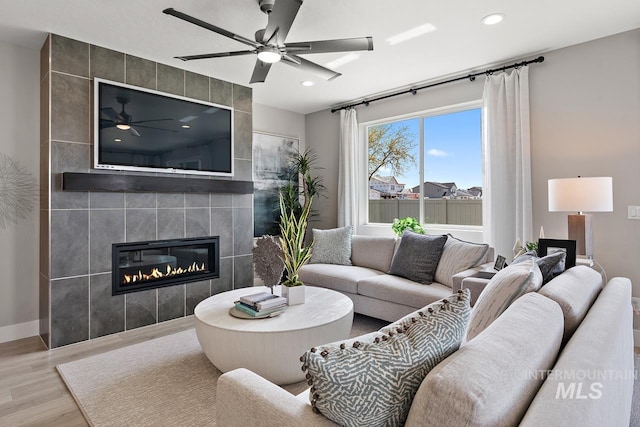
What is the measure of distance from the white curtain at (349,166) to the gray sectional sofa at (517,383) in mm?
3792

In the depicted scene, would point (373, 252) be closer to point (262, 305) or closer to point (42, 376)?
point (262, 305)

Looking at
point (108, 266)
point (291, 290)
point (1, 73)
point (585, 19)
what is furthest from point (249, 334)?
point (585, 19)

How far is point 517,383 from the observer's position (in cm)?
82

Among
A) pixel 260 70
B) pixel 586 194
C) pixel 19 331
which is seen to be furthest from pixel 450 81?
pixel 19 331

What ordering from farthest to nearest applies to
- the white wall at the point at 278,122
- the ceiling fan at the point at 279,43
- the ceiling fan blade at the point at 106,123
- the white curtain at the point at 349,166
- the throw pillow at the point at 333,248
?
1. the white wall at the point at 278,122
2. the white curtain at the point at 349,166
3. the throw pillow at the point at 333,248
4. the ceiling fan blade at the point at 106,123
5. the ceiling fan at the point at 279,43

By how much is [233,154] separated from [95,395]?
279cm

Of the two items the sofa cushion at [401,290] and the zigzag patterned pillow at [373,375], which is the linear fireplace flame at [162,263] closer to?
the sofa cushion at [401,290]

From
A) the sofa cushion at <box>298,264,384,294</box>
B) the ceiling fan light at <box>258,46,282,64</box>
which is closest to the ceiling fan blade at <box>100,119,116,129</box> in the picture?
the ceiling fan light at <box>258,46,282,64</box>

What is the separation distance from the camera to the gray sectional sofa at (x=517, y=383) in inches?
28.6

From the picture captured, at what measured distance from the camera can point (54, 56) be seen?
3029 mm

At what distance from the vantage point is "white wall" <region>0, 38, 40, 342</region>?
3.15 meters

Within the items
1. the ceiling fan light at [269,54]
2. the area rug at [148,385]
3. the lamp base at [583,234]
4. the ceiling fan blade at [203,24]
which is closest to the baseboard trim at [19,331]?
the area rug at [148,385]

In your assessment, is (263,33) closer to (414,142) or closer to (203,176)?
(203,176)

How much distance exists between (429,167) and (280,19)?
2.93 metres
